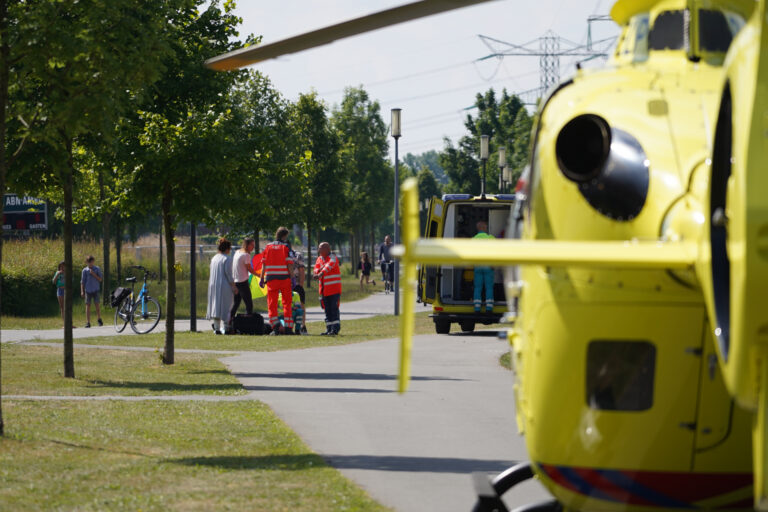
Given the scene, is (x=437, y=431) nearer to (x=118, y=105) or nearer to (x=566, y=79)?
(x=118, y=105)

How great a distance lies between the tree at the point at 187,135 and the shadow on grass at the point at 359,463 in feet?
24.5

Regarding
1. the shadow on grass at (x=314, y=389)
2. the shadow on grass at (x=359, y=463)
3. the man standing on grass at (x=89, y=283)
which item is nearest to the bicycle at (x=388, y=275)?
the man standing on grass at (x=89, y=283)

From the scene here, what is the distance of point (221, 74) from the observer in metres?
17.3

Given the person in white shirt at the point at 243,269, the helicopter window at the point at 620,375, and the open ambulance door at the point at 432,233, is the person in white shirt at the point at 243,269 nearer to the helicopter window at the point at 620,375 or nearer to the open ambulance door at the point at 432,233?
the open ambulance door at the point at 432,233

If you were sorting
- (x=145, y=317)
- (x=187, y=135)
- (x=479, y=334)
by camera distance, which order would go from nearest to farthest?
(x=187, y=135) → (x=479, y=334) → (x=145, y=317)

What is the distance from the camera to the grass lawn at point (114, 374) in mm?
14047

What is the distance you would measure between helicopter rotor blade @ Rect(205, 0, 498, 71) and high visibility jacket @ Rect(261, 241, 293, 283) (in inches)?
648

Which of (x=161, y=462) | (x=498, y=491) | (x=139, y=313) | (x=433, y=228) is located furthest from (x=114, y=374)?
(x=498, y=491)

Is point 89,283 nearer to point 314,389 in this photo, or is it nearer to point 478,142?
point 314,389

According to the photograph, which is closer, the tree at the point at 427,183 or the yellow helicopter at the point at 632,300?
the yellow helicopter at the point at 632,300

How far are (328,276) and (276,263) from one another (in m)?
1.06

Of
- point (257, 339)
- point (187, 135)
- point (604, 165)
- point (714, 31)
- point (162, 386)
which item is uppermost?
point (187, 135)

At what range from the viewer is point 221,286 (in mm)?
22891

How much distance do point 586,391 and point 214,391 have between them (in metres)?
9.73
